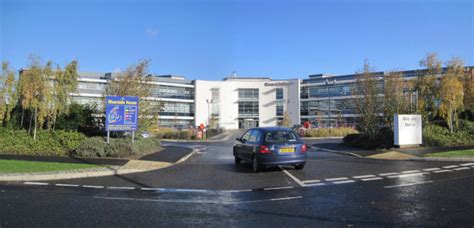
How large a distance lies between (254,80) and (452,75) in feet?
251

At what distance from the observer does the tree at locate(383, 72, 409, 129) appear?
2170 cm

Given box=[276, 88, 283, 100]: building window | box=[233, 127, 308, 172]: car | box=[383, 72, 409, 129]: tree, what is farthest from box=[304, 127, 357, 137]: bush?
box=[276, 88, 283, 100]: building window

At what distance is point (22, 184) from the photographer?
10.0m

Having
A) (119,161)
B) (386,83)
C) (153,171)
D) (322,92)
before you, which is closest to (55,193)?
(153,171)

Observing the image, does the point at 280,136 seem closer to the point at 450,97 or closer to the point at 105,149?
the point at 105,149

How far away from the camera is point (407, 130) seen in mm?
19141

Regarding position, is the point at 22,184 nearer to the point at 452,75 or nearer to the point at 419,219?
the point at 419,219

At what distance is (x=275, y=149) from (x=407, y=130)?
10.4 metres

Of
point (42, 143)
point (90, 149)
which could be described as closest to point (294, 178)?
Answer: point (90, 149)

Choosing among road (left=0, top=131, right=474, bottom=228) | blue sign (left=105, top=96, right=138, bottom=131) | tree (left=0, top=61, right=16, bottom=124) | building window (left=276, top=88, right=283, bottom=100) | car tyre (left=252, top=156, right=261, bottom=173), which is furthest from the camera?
building window (left=276, top=88, right=283, bottom=100)

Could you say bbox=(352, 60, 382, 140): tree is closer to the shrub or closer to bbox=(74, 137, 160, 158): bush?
bbox=(74, 137, 160, 158): bush

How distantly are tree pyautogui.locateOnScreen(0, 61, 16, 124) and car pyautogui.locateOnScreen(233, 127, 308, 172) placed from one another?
12.9 meters

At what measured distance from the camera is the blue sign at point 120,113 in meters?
16.8

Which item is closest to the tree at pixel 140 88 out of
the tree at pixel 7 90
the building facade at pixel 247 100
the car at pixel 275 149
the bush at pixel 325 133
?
the tree at pixel 7 90
